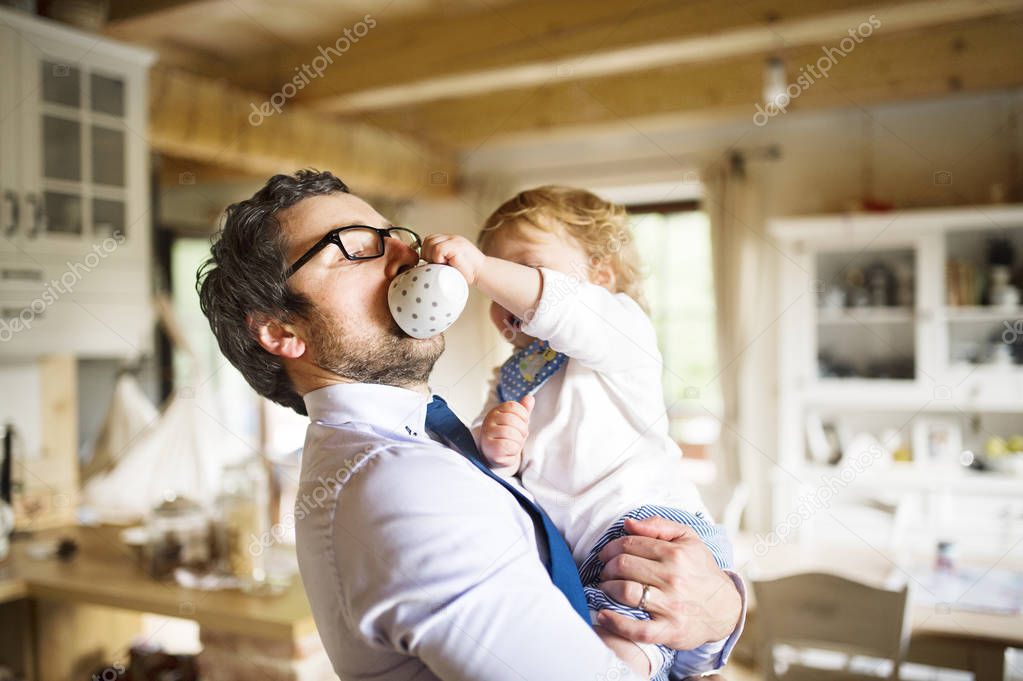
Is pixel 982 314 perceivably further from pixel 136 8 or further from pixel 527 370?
pixel 136 8

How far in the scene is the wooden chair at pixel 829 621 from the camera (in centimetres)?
224

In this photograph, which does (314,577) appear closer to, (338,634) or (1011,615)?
(338,634)

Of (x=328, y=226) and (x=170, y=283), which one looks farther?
(x=170, y=283)

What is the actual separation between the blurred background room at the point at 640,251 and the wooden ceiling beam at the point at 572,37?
2 centimetres

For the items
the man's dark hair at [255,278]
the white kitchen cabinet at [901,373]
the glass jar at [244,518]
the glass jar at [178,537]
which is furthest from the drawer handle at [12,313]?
the white kitchen cabinet at [901,373]

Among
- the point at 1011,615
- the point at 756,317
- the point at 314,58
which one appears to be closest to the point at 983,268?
the point at 756,317

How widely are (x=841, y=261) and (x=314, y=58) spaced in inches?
122

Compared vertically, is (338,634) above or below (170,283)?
below

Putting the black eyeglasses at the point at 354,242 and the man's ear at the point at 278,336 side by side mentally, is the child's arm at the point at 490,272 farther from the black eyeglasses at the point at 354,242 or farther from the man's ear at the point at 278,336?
the man's ear at the point at 278,336

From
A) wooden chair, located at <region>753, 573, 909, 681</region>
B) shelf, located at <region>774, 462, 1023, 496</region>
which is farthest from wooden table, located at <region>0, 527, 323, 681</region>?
shelf, located at <region>774, 462, 1023, 496</region>

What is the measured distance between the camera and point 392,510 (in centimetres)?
87

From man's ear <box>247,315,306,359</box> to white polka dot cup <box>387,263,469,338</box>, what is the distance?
6.7 inches

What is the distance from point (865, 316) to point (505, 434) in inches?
159

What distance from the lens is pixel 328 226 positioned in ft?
3.59
